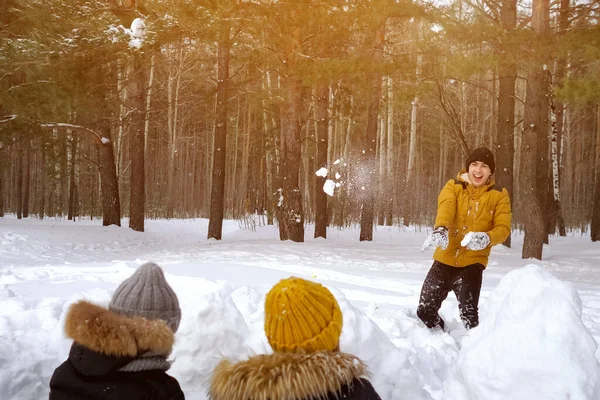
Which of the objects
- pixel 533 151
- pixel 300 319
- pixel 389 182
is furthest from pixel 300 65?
pixel 389 182

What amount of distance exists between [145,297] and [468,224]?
2.93 metres

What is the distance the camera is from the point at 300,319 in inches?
66.7

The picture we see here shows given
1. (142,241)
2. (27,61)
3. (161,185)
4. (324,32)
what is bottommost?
(142,241)

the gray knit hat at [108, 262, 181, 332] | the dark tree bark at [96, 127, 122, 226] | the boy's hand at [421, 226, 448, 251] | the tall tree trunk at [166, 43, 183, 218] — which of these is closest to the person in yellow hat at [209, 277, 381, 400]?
the gray knit hat at [108, 262, 181, 332]

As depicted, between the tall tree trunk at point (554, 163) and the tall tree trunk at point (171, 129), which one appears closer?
the tall tree trunk at point (554, 163)

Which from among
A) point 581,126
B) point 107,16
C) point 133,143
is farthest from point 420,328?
point 581,126

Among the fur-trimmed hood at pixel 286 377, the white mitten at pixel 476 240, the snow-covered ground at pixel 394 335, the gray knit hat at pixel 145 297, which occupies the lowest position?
the snow-covered ground at pixel 394 335

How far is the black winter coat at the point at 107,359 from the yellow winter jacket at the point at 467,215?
2.76 metres

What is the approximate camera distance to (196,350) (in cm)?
314

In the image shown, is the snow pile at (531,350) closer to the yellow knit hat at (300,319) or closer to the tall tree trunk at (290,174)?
the yellow knit hat at (300,319)

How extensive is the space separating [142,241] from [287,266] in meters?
8.27

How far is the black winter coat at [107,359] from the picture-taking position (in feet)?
6.42

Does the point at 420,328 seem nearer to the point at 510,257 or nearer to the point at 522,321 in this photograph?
the point at 522,321

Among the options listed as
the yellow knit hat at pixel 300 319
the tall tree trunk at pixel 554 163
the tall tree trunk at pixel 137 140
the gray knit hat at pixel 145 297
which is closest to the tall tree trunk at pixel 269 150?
the tall tree trunk at pixel 137 140
